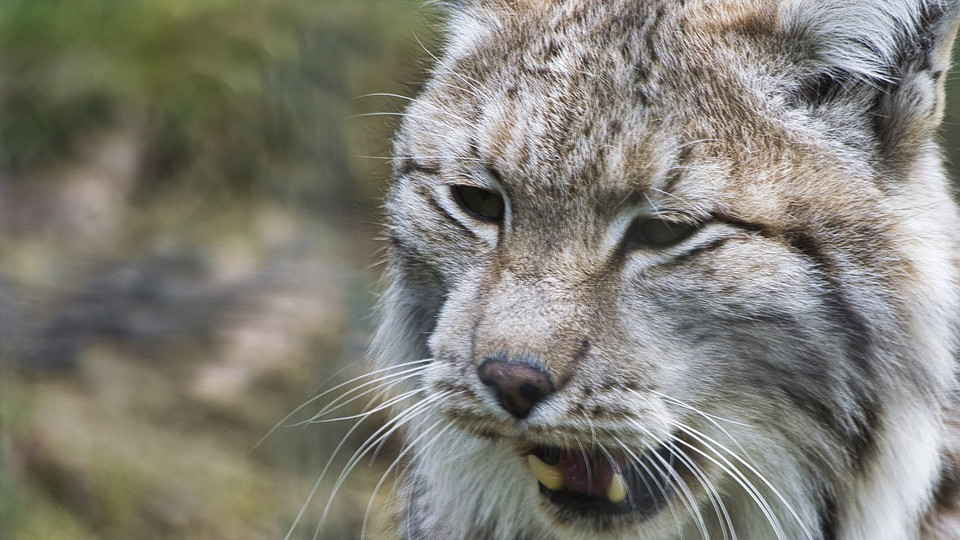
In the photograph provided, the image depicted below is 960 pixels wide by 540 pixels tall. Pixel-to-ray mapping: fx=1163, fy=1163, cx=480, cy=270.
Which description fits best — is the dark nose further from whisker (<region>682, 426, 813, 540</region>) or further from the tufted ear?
the tufted ear

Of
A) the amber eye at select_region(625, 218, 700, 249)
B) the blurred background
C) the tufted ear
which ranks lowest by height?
the blurred background

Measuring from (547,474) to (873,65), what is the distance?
4.25ft

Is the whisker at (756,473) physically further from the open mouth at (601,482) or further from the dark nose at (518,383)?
the dark nose at (518,383)

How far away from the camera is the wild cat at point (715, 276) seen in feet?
8.93

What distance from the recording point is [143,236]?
23.6ft

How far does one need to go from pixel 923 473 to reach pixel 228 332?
12.8 ft

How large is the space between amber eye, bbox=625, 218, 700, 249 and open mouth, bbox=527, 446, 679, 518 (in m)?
0.52

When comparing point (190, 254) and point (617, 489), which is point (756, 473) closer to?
point (617, 489)

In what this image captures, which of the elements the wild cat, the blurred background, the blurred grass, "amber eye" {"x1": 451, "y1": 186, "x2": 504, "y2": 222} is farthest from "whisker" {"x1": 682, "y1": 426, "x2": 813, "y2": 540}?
the blurred grass

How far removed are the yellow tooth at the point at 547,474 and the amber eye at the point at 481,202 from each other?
636 mm

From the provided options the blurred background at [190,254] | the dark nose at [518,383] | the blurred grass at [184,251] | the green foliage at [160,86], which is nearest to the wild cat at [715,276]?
the dark nose at [518,383]

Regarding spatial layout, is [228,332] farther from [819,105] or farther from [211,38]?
[819,105]

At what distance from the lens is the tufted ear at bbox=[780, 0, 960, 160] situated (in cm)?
279

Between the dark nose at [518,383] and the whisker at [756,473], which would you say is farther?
the whisker at [756,473]
